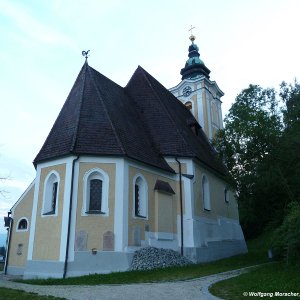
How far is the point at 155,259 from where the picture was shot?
15297 millimetres

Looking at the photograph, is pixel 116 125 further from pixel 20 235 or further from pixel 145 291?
pixel 145 291

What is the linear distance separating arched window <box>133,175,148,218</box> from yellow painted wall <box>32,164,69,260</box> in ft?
11.1

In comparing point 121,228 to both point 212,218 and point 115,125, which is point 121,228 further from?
point 212,218

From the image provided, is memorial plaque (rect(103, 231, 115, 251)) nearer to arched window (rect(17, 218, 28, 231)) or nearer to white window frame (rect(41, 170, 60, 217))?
white window frame (rect(41, 170, 60, 217))

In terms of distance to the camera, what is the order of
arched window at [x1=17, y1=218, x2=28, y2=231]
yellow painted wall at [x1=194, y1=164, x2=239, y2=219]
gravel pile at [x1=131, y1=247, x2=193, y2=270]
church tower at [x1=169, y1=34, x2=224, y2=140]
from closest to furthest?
gravel pile at [x1=131, y1=247, x2=193, y2=270] → arched window at [x1=17, y1=218, x2=28, y2=231] → yellow painted wall at [x1=194, y1=164, x2=239, y2=219] → church tower at [x1=169, y1=34, x2=224, y2=140]

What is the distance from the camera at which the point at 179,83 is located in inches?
1211

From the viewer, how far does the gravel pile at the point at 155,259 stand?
1468 centimetres

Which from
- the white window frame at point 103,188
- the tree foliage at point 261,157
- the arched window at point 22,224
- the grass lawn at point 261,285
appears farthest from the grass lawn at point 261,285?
the arched window at point 22,224

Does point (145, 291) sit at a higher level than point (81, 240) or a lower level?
lower

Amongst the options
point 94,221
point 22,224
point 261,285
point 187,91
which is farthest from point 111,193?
point 187,91

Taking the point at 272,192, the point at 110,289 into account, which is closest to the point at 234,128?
the point at 272,192

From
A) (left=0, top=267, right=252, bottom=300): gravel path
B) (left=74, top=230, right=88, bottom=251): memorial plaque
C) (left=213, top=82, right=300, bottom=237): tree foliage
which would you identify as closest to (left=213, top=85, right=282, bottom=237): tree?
(left=213, top=82, right=300, bottom=237): tree foliage

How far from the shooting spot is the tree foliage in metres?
15.0

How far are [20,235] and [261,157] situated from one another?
42.3 ft
